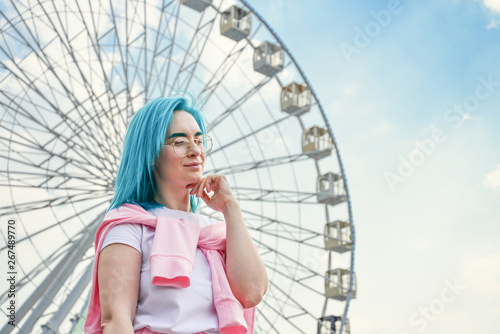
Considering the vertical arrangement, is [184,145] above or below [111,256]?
above

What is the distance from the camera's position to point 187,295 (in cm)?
195

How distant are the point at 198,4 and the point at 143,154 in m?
13.2

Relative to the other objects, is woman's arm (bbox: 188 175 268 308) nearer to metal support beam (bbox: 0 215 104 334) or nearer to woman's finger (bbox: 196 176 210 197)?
woman's finger (bbox: 196 176 210 197)

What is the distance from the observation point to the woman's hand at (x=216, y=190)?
2272 mm

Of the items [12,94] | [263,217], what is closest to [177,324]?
[12,94]

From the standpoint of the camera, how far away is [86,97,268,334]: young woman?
74.7 inches

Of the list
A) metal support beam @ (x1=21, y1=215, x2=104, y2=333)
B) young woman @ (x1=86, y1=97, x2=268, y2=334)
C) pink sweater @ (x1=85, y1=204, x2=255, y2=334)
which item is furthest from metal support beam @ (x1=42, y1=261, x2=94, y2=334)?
pink sweater @ (x1=85, y1=204, x2=255, y2=334)

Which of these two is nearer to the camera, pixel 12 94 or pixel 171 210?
pixel 171 210

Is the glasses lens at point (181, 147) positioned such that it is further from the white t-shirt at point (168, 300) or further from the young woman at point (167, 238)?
the white t-shirt at point (168, 300)

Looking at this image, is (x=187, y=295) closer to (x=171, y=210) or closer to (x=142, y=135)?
(x=171, y=210)

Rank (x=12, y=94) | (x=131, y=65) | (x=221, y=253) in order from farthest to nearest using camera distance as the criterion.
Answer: (x=131, y=65)
(x=12, y=94)
(x=221, y=253)

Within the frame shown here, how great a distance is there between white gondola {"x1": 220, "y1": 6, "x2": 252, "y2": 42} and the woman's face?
12926 mm

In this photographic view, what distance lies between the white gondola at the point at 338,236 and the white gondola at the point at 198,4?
632 cm

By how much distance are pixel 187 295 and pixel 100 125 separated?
11.1 m
